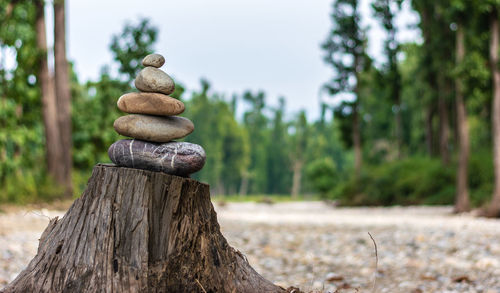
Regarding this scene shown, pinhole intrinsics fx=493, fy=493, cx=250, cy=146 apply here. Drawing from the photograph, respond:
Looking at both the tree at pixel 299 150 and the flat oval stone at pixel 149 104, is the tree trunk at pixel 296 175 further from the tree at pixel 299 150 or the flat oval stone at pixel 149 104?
the flat oval stone at pixel 149 104

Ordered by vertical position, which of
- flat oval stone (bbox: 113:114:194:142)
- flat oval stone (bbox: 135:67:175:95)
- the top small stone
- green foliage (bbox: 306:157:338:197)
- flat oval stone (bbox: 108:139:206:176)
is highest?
green foliage (bbox: 306:157:338:197)

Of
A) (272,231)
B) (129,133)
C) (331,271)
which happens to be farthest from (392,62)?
(129,133)

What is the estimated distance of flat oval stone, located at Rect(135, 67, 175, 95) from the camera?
387 centimetres

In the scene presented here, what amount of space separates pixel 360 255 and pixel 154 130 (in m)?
4.75

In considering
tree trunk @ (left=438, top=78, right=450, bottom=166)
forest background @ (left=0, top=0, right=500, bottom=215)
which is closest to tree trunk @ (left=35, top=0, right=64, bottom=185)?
forest background @ (left=0, top=0, right=500, bottom=215)

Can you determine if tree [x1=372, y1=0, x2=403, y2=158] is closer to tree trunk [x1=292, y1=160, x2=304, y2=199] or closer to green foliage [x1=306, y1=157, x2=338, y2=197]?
green foliage [x1=306, y1=157, x2=338, y2=197]

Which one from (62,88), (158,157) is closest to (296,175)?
(62,88)

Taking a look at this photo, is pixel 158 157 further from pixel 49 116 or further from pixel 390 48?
pixel 390 48

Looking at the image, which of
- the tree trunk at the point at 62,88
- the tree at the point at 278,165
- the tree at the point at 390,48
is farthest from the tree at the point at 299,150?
the tree trunk at the point at 62,88

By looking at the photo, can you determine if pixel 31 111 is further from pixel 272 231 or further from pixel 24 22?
pixel 272 231

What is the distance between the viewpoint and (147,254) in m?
3.27

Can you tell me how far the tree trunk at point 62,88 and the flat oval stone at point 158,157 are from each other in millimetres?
11214

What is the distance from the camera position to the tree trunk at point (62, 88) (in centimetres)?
1427

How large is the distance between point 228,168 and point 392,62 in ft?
140
